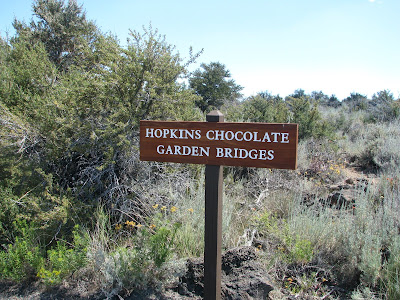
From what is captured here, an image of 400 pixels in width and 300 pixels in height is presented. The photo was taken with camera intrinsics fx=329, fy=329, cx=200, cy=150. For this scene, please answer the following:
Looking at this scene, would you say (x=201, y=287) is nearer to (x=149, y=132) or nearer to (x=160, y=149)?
(x=160, y=149)

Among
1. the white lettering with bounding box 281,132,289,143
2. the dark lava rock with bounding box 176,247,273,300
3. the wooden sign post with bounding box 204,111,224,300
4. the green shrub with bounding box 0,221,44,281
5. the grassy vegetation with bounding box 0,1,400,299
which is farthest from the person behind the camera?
the green shrub with bounding box 0,221,44,281

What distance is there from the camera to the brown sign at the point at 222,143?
8.98ft

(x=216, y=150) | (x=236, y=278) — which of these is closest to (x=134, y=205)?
(x=236, y=278)

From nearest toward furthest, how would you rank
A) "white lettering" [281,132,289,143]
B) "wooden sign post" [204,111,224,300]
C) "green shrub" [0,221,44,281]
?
"white lettering" [281,132,289,143] < "wooden sign post" [204,111,224,300] < "green shrub" [0,221,44,281]

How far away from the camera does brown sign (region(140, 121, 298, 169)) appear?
8.98ft

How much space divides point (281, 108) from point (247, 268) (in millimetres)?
9115

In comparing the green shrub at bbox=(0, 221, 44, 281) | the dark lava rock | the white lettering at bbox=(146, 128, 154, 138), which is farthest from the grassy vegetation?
the white lettering at bbox=(146, 128, 154, 138)

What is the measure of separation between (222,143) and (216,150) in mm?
82

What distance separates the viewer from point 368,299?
3.02 m

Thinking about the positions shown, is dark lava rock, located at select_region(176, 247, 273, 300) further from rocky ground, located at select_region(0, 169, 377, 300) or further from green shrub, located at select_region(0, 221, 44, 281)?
green shrub, located at select_region(0, 221, 44, 281)

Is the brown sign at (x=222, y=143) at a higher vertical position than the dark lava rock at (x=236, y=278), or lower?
higher

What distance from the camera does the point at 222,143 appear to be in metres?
2.88

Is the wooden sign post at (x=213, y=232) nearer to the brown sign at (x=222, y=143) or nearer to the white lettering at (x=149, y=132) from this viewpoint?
the brown sign at (x=222, y=143)

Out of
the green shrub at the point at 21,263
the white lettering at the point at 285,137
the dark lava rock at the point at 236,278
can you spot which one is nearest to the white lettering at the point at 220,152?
the white lettering at the point at 285,137
